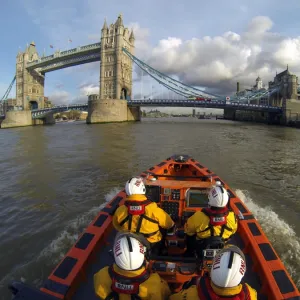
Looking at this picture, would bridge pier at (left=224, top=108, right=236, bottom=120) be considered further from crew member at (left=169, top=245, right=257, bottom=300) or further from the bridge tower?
crew member at (left=169, top=245, right=257, bottom=300)

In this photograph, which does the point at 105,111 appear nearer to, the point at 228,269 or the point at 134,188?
the point at 134,188

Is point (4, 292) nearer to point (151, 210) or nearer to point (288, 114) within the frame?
point (151, 210)

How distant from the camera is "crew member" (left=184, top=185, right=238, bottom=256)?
3.22m

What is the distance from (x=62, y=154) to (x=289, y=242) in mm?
13640

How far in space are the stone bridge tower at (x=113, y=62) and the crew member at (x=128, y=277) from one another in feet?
218

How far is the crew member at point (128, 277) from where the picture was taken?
2.04 metres

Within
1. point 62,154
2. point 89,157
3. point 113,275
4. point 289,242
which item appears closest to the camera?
point 113,275

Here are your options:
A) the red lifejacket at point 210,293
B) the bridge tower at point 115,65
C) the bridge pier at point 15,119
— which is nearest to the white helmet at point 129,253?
the red lifejacket at point 210,293

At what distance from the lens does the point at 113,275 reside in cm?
209

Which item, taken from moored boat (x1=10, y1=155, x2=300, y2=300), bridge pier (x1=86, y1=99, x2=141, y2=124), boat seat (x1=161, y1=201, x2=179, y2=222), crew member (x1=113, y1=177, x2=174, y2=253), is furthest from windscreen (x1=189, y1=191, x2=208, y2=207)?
bridge pier (x1=86, y1=99, x2=141, y2=124)

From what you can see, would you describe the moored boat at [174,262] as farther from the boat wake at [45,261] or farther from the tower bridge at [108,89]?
the tower bridge at [108,89]

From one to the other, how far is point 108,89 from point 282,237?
2658 inches

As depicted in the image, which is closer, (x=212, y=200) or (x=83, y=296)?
(x=83, y=296)

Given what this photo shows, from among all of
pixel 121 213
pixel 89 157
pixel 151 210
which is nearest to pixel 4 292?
pixel 121 213
